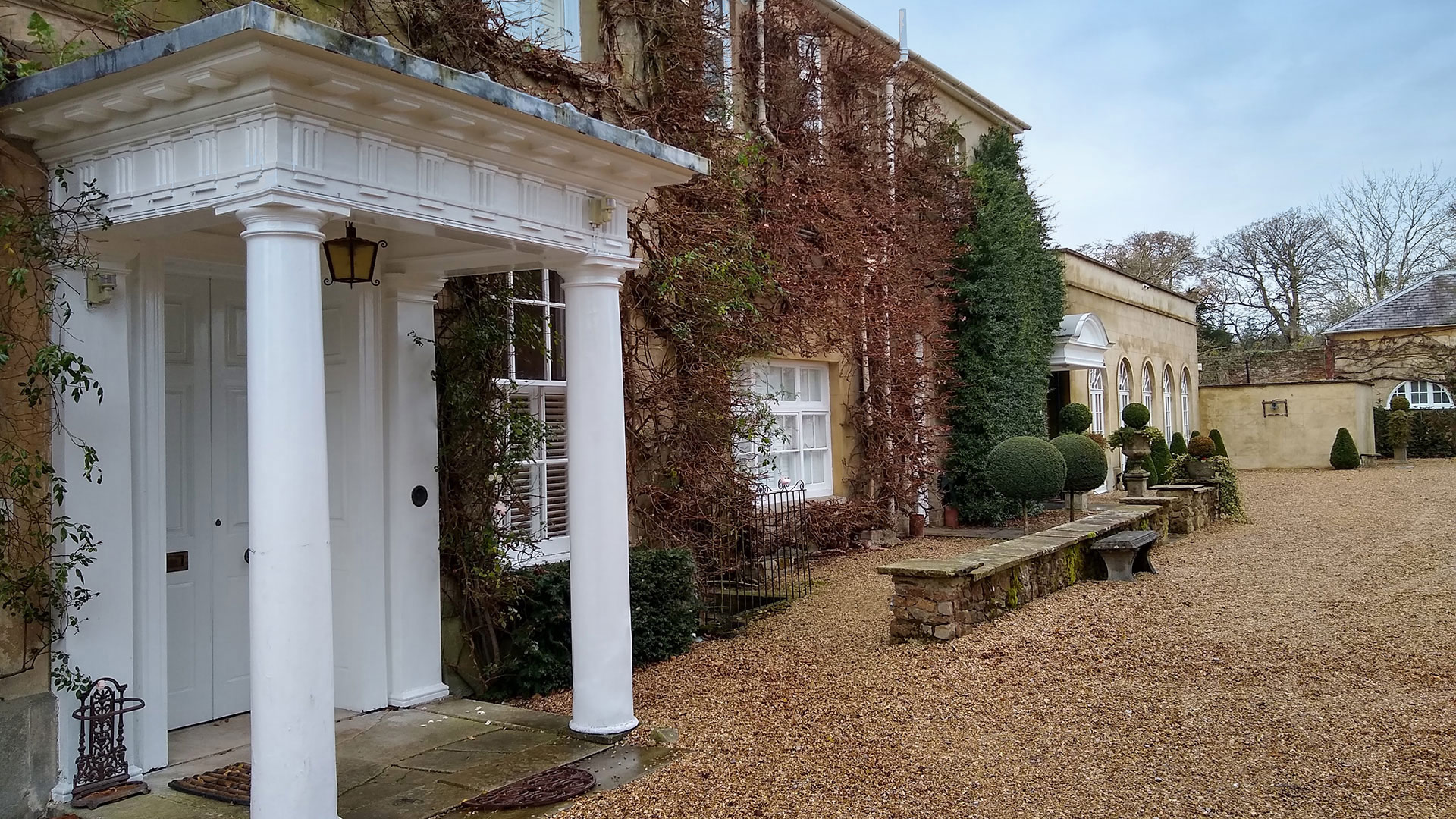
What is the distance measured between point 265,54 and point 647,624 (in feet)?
15.4

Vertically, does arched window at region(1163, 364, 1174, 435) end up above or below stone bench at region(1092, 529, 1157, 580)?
above

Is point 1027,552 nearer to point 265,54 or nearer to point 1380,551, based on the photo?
point 1380,551

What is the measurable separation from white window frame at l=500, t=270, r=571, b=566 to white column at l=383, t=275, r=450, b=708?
1.24m

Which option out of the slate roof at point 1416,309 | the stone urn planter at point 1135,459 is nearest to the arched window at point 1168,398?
the stone urn planter at point 1135,459

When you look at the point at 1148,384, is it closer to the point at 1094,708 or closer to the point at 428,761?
the point at 1094,708

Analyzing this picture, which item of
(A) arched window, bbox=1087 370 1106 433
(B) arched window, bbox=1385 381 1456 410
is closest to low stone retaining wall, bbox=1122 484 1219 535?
(A) arched window, bbox=1087 370 1106 433

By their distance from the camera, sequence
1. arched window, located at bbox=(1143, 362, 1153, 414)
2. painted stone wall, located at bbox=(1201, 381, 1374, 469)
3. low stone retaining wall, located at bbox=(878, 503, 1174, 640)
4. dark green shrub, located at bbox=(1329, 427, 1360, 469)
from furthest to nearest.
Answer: painted stone wall, located at bbox=(1201, 381, 1374, 469) → dark green shrub, located at bbox=(1329, 427, 1360, 469) → arched window, located at bbox=(1143, 362, 1153, 414) → low stone retaining wall, located at bbox=(878, 503, 1174, 640)

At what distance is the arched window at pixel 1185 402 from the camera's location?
2516cm

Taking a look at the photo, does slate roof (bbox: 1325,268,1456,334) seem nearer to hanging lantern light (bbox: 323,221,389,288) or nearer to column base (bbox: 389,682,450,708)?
column base (bbox: 389,682,450,708)

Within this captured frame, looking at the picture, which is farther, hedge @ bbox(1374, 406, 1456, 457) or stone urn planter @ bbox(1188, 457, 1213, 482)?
hedge @ bbox(1374, 406, 1456, 457)

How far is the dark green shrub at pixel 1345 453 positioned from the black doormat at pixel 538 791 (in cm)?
2387

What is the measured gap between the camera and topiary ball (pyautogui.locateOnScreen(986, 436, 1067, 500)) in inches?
510

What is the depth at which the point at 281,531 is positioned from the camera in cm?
373

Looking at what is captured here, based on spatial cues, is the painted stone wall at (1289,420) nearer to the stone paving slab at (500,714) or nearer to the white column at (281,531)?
the stone paving slab at (500,714)
